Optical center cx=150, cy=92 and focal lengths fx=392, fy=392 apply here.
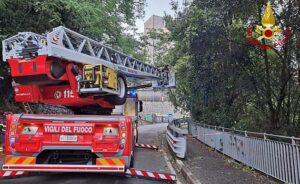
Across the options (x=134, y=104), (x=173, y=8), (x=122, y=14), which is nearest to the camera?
(x=134, y=104)

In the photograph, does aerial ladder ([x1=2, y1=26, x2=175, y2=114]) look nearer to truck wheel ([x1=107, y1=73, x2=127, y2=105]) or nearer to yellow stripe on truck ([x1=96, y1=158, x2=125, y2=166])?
truck wheel ([x1=107, y1=73, x2=127, y2=105])

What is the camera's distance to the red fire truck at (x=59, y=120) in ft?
29.8

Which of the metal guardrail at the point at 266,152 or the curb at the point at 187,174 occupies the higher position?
the metal guardrail at the point at 266,152

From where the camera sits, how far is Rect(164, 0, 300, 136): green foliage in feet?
46.8

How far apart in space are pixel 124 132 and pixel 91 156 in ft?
3.48

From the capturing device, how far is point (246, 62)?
696 inches

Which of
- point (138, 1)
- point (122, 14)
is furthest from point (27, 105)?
point (138, 1)

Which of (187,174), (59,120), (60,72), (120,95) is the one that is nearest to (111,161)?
(59,120)

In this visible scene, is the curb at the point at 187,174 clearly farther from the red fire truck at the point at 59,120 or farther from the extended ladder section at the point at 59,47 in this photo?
the extended ladder section at the point at 59,47

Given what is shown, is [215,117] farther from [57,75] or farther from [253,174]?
[57,75]

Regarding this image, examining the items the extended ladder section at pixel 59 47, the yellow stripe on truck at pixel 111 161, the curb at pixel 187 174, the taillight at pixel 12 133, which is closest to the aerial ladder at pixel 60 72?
the extended ladder section at pixel 59 47

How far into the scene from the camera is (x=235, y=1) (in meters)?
14.2

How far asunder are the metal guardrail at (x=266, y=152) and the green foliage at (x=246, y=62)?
1575mm

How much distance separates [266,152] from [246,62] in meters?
7.68
